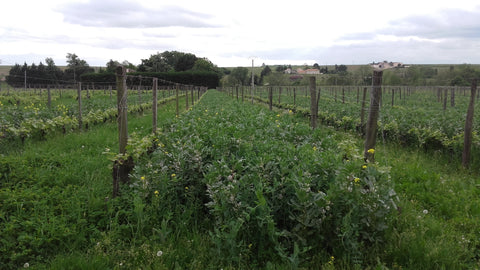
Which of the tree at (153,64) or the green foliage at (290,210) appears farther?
the tree at (153,64)

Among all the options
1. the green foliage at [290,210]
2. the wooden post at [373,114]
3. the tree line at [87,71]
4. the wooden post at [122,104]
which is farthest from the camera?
the tree line at [87,71]

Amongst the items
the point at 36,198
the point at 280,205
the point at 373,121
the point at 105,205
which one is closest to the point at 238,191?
the point at 280,205

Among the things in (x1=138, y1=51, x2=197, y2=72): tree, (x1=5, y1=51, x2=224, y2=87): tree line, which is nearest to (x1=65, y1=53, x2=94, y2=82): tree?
(x1=5, y1=51, x2=224, y2=87): tree line

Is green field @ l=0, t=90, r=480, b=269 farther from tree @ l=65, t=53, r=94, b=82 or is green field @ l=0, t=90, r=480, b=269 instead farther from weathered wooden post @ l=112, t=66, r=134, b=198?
tree @ l=65, t=53, r=94, b=82

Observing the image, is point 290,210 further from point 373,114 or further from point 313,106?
point 313,106

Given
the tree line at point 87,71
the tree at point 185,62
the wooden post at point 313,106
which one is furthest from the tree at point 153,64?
the wooden post at point 313,106

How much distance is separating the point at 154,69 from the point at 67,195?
101458 millimetres

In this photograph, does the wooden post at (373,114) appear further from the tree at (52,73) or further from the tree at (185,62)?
the tree at (185,62)

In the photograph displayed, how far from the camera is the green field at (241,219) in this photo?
316cm

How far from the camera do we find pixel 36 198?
14.4 ft

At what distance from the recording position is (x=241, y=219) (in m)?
3.07

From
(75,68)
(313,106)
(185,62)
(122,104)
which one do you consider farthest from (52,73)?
(122,104)

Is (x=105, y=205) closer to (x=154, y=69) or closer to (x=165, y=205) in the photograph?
(x=165, y=205)

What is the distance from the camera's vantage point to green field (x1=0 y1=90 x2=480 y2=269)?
10.4 ft
